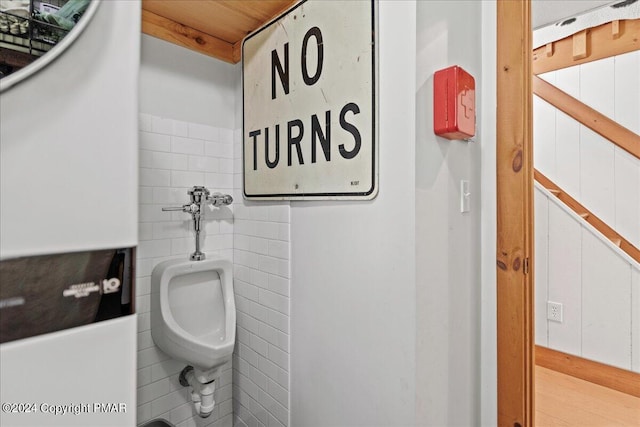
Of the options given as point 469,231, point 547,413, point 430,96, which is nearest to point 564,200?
point 547,413

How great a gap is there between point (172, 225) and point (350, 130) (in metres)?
0.94

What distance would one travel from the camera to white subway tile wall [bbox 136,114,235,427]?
1388 mm

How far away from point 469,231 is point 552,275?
1.76 meters

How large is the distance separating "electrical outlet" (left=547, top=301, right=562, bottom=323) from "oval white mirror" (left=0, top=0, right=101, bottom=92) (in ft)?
9.47

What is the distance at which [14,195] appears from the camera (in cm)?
44

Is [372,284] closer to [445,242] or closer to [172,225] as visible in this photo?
[445,242]

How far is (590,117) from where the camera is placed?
237cm

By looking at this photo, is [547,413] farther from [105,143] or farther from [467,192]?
[105,143]

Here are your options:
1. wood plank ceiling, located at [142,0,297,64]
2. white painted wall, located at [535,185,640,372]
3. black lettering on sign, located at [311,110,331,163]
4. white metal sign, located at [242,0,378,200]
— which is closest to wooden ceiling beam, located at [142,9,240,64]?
wood plank ceiling, located at [142,0,297,64]

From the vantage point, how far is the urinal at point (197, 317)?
→ 127cm

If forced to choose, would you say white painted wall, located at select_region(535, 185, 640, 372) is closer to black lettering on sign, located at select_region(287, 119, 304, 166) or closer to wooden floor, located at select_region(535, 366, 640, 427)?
wooden floor, located at select_region(535, 366, 640, 427)

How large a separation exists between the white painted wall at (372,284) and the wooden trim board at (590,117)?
7.35ft

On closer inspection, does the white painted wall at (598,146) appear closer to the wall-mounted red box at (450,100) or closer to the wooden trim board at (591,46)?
the wooden trim board at (591,46)

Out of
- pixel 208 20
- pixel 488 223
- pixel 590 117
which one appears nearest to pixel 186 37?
pixel 208 20
